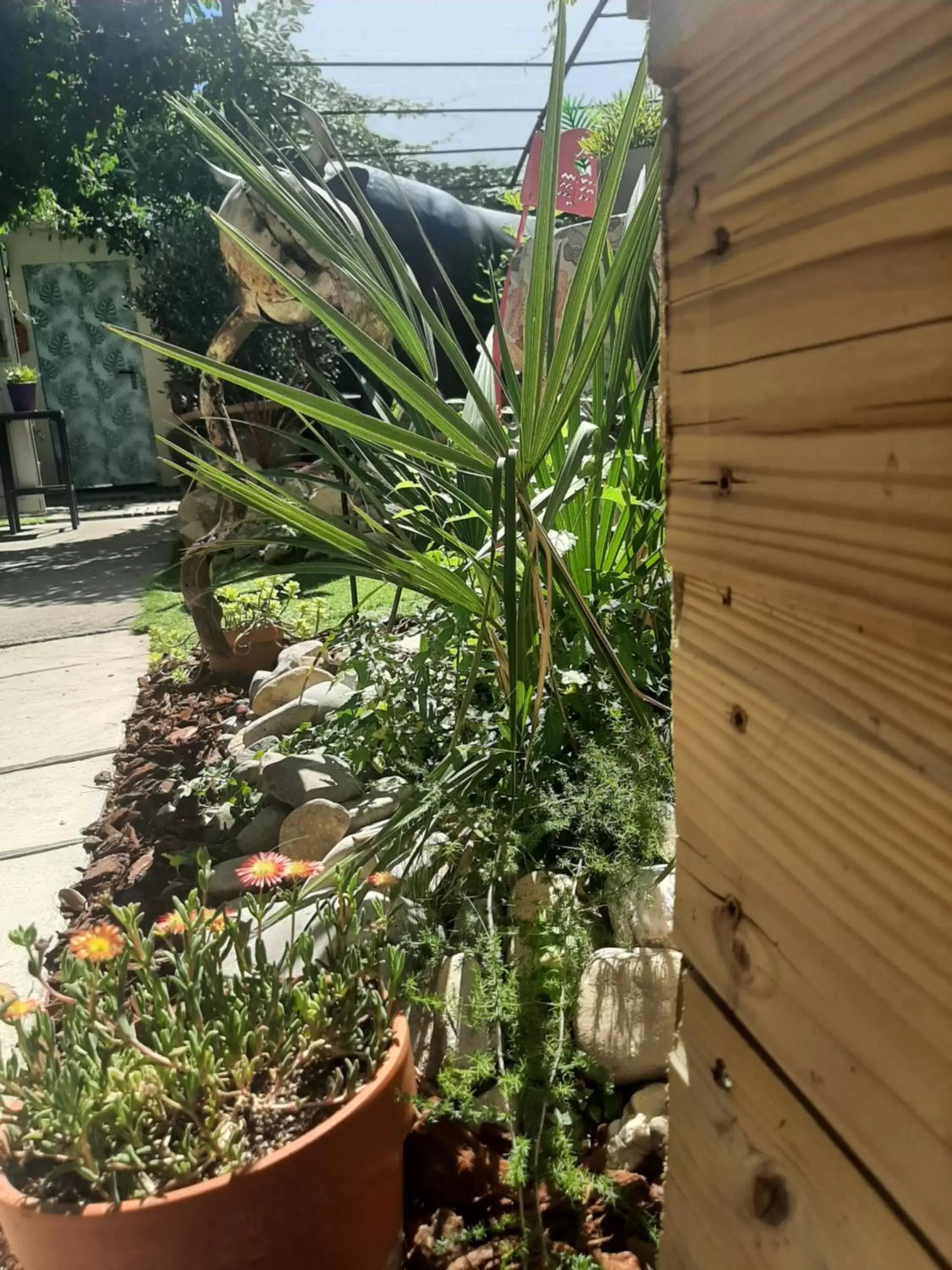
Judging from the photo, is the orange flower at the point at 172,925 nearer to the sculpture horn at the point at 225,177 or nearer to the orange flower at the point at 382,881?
the orange flower at the point at 382,881

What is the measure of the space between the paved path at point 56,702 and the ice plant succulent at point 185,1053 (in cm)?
71

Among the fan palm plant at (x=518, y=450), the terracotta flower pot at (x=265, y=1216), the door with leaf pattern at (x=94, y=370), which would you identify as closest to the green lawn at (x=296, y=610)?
the fan palm plant at (x=518, y=450)

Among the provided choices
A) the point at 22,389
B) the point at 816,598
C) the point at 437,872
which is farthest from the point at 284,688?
the point at 22,389

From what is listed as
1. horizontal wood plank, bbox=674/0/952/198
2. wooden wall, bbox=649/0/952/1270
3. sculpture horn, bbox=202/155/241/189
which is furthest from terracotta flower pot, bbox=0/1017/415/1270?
sculpture horn, bbox=202/155/241/189

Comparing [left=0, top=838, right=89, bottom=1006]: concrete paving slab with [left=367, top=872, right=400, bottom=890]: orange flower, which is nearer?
[left=367, top=872, right=400, bottom=890]: orange flower

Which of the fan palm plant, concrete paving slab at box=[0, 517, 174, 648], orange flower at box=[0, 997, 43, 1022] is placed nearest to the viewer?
Answer: orange flower at box=[0, 997, 43, 1022]

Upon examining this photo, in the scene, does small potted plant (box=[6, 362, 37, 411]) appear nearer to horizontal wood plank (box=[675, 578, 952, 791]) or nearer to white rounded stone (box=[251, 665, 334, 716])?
white rounded stone (box=[251, 665, 334, 716])

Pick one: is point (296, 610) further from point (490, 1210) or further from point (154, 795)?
point (490, 1210)

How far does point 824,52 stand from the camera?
0.42 meters

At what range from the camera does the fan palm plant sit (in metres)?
1.13

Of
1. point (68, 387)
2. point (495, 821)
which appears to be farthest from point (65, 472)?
point (495, 821)

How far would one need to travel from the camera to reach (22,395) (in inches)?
334

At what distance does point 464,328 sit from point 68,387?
6.00 m

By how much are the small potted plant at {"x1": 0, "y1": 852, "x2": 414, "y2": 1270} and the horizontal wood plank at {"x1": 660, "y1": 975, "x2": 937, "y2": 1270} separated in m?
0.35
